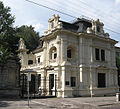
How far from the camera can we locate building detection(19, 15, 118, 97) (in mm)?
25317

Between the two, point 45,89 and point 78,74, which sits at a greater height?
point 78,74

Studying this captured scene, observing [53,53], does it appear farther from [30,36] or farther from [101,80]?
[30,36]

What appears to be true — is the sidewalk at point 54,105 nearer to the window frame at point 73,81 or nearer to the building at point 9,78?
the building at point 9,78

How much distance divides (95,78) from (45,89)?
8024 millimetres

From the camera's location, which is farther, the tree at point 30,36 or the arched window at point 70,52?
the tree at point 30,36

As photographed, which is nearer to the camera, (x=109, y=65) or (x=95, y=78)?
(x=95, y=78)

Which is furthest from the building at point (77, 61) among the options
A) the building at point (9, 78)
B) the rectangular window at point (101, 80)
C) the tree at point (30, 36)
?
the tree at point (30, 36)

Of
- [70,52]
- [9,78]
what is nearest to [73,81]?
[70,52]

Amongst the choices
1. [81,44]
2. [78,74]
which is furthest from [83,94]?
[81,44]

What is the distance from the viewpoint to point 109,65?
30562mm

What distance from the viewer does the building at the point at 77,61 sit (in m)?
25.3

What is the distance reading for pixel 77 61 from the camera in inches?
1065

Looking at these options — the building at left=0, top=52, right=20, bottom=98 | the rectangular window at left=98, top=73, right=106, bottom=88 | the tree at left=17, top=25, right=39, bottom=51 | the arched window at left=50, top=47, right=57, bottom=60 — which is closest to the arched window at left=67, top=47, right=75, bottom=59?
the arched window at left=50, top=47, right=57, bottom=60

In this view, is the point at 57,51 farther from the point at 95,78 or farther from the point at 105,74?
the point at 105,74
